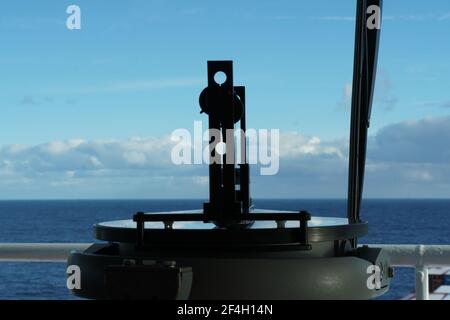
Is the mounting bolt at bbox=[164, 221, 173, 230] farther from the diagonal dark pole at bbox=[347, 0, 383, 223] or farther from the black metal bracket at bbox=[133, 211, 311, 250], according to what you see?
the diagonal dark pole at bbox=[347, 0, 383, 223]

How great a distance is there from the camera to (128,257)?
1.20 meters

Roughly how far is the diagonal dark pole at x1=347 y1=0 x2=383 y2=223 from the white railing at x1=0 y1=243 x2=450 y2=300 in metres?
1.95

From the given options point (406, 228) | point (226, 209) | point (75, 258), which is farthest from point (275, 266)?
point (406, 228)

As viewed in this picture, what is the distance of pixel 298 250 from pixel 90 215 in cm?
10691

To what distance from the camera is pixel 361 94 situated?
1.54m

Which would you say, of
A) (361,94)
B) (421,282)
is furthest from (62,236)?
(361,94)

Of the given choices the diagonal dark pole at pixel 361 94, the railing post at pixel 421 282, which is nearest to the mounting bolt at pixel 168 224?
the diagonal dark pole at pixel 361 94

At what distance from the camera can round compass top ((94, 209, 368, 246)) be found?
119cm

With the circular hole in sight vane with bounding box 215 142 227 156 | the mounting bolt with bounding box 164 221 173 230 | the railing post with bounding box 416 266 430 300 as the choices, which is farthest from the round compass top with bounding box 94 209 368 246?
the railing post with bounding box 416 266 430 300

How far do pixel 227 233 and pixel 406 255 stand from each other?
2584 mm

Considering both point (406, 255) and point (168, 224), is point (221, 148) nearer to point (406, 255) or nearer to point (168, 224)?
point (168, 224)

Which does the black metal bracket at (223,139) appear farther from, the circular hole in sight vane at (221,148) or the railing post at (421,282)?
the railing post at (421,282)

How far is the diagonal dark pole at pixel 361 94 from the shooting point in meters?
1.49
